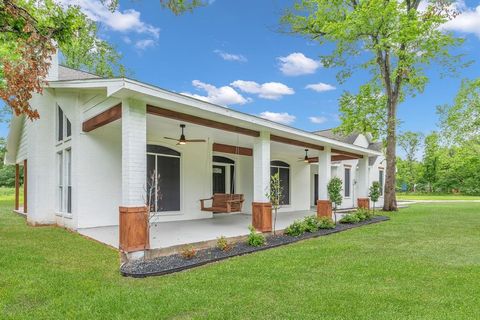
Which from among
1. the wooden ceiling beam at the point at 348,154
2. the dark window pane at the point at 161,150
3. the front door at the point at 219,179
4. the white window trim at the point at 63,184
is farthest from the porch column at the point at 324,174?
the white window trim at the point at 63,184

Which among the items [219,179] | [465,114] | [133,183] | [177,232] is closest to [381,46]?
[465,114]

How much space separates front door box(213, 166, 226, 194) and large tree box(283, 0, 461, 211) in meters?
8.06

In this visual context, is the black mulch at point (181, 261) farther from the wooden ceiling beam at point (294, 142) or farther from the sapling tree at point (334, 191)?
the sapling tree at point (334, 191)

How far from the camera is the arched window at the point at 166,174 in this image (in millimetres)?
9609

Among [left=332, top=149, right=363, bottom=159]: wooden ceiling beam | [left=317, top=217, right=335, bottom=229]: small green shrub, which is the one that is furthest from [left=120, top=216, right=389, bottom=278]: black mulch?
[left=332, top=149, right=363, bottom=159]: wooden ceiling beam

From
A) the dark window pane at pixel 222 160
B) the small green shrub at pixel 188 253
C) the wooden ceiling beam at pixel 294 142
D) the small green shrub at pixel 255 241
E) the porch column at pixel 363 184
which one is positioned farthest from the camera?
the porch column at pixel 363 184

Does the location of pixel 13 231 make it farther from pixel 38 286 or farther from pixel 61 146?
pixel 38 286

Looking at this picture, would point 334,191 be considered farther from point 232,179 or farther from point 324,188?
point 232,179

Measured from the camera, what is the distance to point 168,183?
9953mm

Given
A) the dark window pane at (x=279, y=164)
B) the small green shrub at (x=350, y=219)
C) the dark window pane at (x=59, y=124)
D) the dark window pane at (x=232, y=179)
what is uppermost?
the dark window pane at (x=59, y=124)

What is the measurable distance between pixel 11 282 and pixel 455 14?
19.2m

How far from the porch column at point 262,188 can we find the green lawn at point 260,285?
4.77 feet

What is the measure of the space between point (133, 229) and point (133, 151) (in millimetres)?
1305

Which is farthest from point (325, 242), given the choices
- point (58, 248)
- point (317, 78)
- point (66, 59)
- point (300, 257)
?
point (66, 59)
